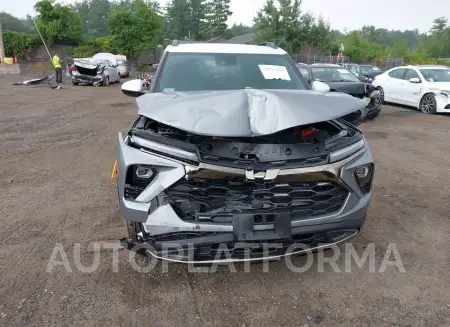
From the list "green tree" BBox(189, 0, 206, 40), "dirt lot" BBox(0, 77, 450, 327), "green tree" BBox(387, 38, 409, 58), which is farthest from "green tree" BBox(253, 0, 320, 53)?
"dirt lot" BBox(0, 77, 450, 327)

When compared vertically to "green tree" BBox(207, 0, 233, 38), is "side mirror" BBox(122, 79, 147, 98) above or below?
below

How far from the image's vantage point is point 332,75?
11672 millimetres

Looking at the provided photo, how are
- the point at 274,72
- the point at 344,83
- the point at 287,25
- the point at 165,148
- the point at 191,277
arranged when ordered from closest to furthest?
1. the point at 165,148
2. the point at 191,277
3. the point at 274,72
4. the point at 344,83
5. the point at 287,25

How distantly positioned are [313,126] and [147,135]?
1.34m

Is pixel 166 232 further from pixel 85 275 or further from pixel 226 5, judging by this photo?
pixel 226 5

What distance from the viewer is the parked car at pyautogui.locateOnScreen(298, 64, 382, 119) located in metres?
10.1

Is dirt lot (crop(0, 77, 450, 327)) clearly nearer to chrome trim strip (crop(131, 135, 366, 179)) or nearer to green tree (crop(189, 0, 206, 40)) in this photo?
chrome trim strip (crop(131, 135, 366, 179))

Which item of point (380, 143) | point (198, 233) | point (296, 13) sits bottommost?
point (380, 143)

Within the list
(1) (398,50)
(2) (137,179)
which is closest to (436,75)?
(2) (137,179)

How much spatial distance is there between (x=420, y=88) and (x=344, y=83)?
3.04 m

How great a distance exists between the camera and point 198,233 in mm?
2602

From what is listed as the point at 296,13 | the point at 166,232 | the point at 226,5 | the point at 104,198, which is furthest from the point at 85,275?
the point at 226,5

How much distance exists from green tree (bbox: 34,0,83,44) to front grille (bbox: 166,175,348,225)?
118 ft

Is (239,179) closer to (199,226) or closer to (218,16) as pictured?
(199,226)
